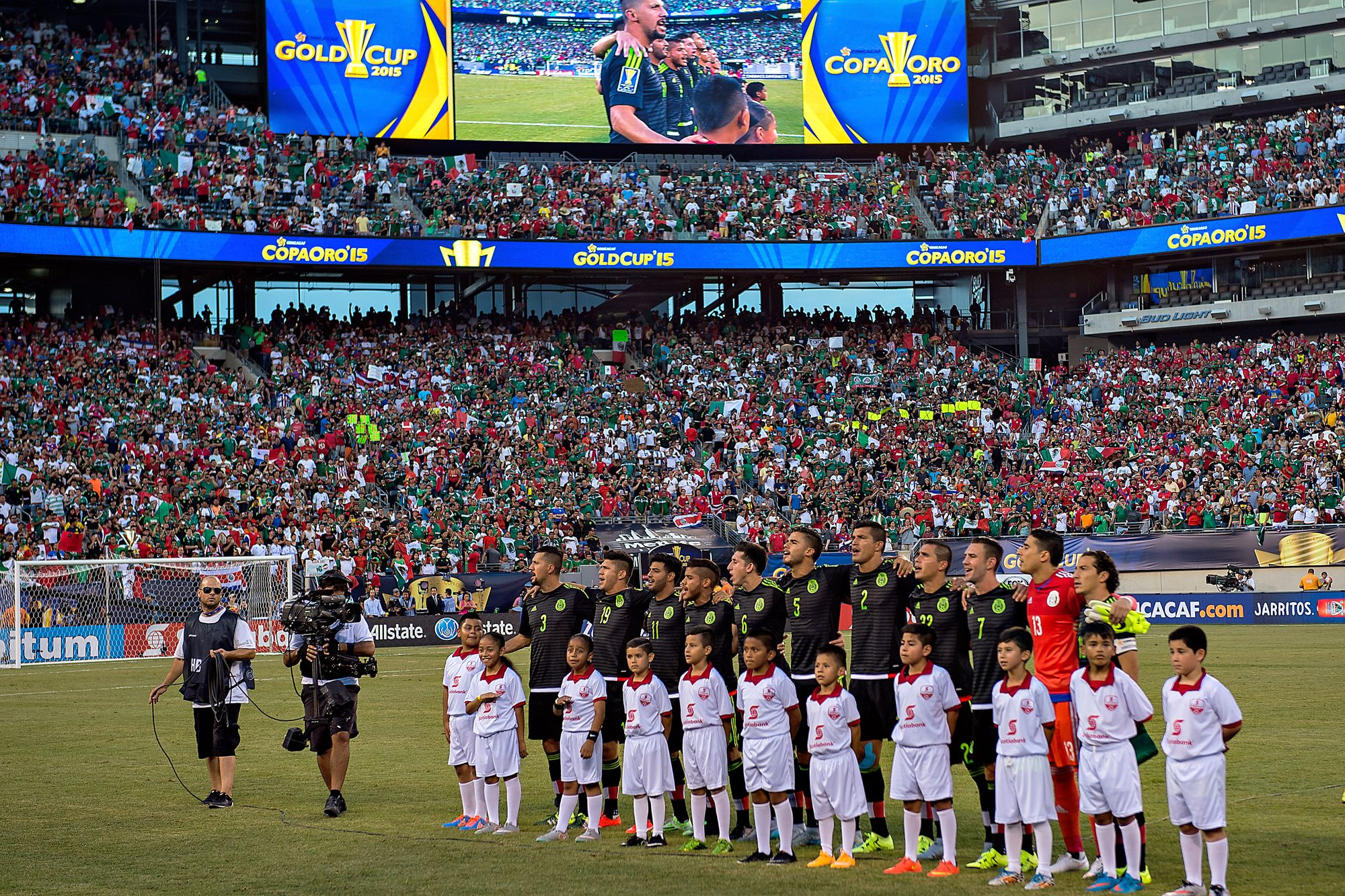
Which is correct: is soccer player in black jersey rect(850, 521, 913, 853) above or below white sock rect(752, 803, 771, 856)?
above

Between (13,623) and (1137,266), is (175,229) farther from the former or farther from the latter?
(1137,266)

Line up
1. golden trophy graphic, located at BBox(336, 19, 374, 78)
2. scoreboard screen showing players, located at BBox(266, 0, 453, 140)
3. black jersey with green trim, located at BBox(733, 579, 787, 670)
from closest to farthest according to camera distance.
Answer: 1. black jersey with green trim, located at BBox(733, 579, 787, 670)
2. scoreboard screen showing players, located at BBox(266, 0, 453, 140)
3. golden trophy graphic, located at BBox(336, 19, 374, 78)

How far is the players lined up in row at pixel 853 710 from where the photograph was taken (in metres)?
9.16

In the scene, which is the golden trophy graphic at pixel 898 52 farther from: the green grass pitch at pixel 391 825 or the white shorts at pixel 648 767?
the white shorts at pixel 648 767

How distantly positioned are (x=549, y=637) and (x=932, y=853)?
3734mm

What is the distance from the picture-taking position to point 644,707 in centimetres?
1108

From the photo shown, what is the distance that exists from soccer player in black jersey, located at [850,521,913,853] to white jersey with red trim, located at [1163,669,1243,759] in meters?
2.21

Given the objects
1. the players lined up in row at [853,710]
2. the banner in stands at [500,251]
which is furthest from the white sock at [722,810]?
the banner in stands at [500,251]

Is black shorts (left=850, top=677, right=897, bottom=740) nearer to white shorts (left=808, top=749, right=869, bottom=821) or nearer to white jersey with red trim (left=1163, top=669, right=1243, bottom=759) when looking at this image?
white shorts (left=808, top=749, right=869, bottom=821)

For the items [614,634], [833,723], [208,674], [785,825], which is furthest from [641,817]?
[208,674]

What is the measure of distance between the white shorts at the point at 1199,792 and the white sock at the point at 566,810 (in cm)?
466

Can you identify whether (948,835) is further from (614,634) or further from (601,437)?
(601,437)

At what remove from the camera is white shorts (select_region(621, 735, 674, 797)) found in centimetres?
1091

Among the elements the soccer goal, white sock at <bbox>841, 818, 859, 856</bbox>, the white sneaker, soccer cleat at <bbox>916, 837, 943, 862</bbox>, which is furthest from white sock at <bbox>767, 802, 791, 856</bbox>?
the soccer goal
